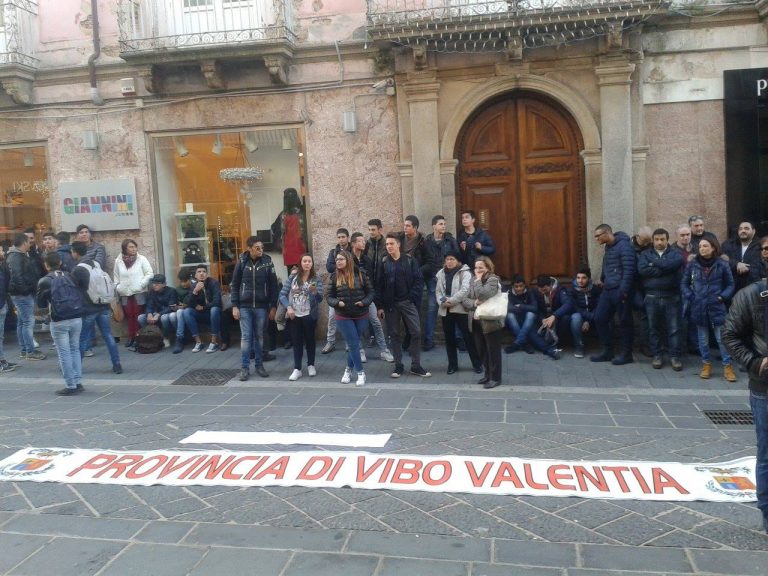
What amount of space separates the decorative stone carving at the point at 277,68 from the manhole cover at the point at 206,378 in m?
4.63

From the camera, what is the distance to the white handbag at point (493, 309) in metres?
8.51

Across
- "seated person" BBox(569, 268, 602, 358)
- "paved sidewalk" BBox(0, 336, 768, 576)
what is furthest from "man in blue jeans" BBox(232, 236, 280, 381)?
"seated person" BBox(569, 268, 602, 358)

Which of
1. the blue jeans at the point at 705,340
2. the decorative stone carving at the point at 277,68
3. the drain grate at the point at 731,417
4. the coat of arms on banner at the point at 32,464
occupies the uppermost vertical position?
the decorative stone carving at the point at 277,68

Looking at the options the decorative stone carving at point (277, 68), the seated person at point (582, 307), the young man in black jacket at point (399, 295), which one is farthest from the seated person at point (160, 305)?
the seated person at point (582, 307)

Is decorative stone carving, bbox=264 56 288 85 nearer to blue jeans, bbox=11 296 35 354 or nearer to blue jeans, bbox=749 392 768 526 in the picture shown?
blue jeans, bbox=11 296 35 354

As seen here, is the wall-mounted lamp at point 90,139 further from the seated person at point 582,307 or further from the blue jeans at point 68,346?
the seated person at point 582,307

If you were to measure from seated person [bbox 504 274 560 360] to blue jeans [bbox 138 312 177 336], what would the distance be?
5.27 m

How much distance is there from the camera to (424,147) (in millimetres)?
11406

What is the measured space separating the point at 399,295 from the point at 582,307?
2.80 meters

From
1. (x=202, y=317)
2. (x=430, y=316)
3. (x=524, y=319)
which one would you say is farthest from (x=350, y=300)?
(x=202, y=317)

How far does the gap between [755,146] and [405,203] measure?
5.08 meters

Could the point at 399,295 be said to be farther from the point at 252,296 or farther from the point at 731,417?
the point at 731,417

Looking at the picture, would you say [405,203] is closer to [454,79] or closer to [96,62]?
[454,79]

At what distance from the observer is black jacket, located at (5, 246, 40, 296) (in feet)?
35.8
